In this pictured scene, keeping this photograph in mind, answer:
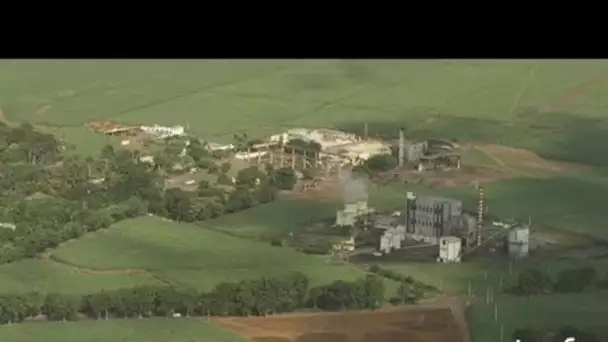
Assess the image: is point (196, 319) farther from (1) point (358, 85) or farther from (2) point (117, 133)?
(1) point (358, 85)

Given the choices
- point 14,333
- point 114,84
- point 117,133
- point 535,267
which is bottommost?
point 14,333

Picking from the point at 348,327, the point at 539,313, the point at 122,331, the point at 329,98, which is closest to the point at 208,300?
the point at 122,331

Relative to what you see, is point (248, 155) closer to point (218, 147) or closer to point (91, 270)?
point (218, 147)

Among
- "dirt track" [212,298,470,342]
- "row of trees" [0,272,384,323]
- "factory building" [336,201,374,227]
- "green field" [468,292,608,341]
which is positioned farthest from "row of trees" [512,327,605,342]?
"factory building" [336,201,374,227]

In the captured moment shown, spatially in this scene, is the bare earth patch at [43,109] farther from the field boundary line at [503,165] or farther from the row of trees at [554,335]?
the row of trees at [554,335]

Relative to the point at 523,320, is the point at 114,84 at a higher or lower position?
higher

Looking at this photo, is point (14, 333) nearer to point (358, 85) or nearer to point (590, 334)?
point (358, 85)
